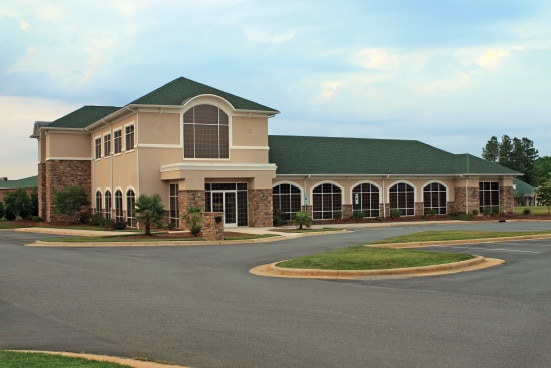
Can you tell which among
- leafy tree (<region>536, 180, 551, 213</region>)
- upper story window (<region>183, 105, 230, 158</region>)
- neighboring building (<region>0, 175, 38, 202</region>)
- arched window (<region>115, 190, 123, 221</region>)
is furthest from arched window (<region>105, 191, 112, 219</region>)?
leafy tree (<region>536, 180, 551, 213</region>)

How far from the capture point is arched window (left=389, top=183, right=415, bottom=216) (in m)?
45.8

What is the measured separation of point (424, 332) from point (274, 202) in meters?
32.4

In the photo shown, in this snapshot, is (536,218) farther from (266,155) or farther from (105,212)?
(105,212)

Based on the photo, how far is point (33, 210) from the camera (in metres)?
51.7

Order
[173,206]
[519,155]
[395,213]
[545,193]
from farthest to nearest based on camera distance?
1. [519,155]
2. [545,193]
3. [395,213]
4. [173,206]

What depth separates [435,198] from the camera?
1865 inches

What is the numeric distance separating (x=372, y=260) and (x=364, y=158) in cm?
3064

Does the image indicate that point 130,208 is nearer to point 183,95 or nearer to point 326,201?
point 183,95

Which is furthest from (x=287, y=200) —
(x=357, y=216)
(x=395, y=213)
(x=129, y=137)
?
(x=129, y=137)

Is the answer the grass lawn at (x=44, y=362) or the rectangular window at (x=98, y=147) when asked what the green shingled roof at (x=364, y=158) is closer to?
the rectangular window at (x=98, y=147)

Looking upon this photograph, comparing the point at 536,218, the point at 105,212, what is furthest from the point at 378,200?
the point at 105,212

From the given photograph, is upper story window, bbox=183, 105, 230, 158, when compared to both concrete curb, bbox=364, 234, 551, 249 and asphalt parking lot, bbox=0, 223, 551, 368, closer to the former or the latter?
concrete curb, bbox=364, 234, 551, 249

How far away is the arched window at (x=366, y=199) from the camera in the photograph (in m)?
44.4

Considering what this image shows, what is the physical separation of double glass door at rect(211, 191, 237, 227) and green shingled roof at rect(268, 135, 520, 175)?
534cm
